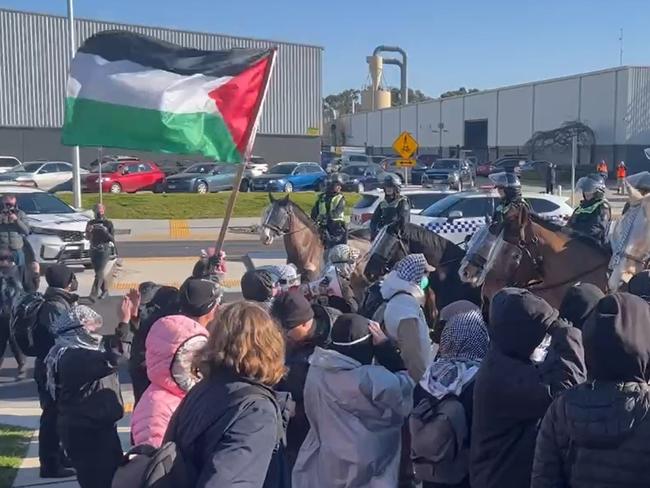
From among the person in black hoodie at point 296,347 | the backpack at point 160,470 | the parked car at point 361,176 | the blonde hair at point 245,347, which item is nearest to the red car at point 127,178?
the parked car at point 361,176

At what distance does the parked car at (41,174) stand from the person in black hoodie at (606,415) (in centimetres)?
3861

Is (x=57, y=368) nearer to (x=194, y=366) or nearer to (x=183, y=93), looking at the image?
(x=194, y=366)

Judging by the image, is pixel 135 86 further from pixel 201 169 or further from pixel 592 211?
pixel 201 169

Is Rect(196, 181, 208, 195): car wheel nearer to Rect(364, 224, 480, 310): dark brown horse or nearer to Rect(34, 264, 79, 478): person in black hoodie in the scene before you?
Rect(364, 224, 480, 310): dark brown horse

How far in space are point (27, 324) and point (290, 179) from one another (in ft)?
116

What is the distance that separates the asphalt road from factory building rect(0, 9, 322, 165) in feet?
67.7

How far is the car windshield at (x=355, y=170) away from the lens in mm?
45381

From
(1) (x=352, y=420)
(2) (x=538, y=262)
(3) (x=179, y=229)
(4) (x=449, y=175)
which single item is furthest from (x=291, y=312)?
(4) (x=449, y=175)

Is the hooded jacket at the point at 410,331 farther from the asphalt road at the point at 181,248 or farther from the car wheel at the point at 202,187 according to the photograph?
the car wheel at the point at 202,187

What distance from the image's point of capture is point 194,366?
3961 mm

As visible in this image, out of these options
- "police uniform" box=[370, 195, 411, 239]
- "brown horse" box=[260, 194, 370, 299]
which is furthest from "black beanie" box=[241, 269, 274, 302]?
"brown horse" box=[260, 194, 370, 299]

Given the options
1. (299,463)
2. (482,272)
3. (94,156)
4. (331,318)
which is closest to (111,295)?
(482,272)

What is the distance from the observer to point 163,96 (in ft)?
26.6

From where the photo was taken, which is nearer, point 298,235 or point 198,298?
point 198,298
